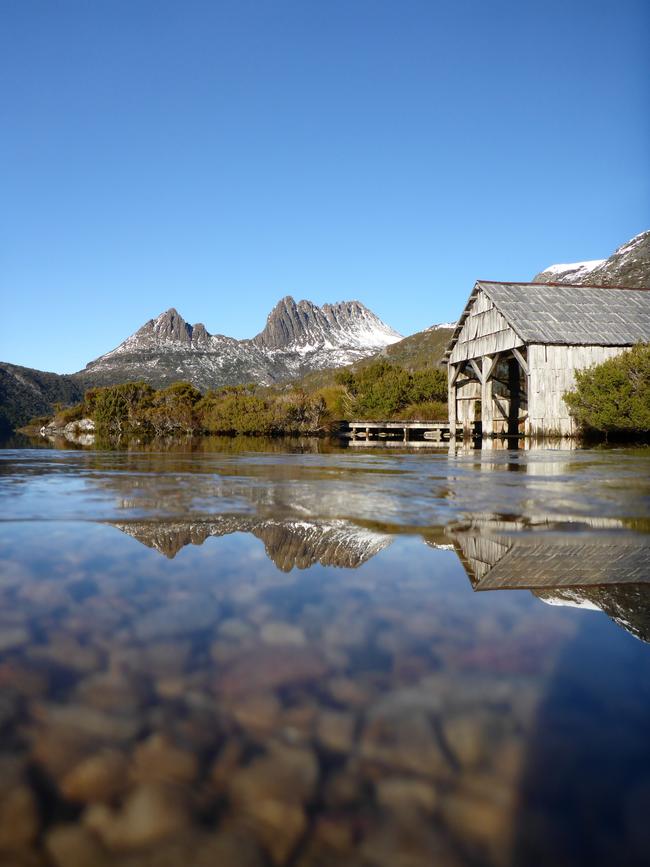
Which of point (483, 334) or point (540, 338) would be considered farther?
point (483, 334)

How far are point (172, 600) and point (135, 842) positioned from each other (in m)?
1.35

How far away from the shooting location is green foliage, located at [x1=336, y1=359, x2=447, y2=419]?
41.7m

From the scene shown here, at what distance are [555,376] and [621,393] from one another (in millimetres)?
2882

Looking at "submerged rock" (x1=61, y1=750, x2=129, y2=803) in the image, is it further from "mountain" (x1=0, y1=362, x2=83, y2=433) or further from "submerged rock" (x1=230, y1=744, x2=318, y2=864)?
"mountain" (x1=0, y1=362, x2=83, y2=433)

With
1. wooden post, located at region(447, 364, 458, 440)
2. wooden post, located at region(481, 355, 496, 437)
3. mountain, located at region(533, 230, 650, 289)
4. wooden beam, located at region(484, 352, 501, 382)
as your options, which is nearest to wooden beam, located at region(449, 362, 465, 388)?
wooden post, located at region(447, 364, 458, 440)

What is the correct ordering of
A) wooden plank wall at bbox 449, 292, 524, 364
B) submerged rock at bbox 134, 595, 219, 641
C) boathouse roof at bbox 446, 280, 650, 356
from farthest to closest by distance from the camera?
wooden plank wall at bbox 449, 292, 524, 364 < boathouse roof at bbox 446, 280, 650, 356 < submerged rock at bbox 134, 595, 219, 641

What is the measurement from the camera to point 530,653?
6.02 ft

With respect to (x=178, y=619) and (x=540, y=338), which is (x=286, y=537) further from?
(x=540, y=338)

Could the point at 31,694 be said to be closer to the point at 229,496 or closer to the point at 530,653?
the point at 530,653

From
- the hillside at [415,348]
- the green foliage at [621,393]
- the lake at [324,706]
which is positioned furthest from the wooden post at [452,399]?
the hillside at [415,348]

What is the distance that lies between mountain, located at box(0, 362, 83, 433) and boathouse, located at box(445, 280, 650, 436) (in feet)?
361

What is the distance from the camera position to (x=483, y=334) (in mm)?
27516

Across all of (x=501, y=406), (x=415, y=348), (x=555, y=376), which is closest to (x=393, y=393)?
(x=501, y=406)

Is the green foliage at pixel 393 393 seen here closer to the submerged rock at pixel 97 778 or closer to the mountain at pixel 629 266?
the submerged rock at pixel 97 778
